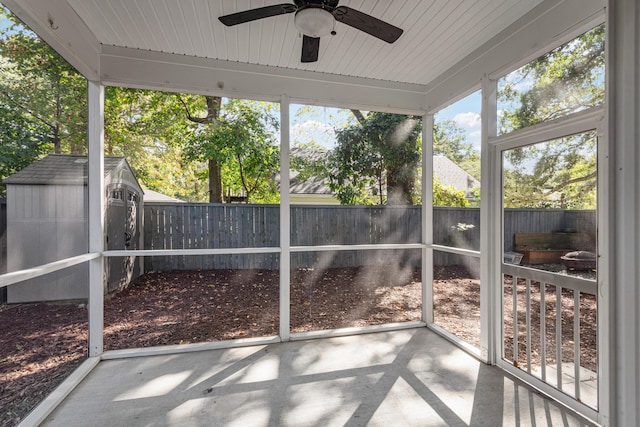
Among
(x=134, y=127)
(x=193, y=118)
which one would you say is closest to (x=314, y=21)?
(x=193, y=118)

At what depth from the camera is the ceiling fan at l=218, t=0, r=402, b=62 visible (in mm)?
1685

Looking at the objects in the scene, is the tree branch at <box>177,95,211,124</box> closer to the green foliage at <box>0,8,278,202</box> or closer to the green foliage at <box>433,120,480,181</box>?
the green foliage at <box>0,8,278,202</box>

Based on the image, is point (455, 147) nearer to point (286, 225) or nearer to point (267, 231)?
point (286, 225)

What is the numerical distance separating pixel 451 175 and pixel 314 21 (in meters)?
2.49

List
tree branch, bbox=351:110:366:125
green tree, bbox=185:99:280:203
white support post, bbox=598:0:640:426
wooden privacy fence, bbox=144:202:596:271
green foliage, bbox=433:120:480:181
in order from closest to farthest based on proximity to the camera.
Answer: white support post, bbox=598:0:640:426
green foliage, bbox=433:120:480:181
wooden privacy fence, bbox=144:202:596:271
tree branch, bbox=351:110:366:125
green tree, bbox=185:99:280:203

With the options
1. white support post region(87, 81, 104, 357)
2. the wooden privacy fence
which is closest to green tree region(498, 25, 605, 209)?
the wooden privacy fence

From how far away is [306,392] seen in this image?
2.15m

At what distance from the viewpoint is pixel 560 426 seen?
179 cm

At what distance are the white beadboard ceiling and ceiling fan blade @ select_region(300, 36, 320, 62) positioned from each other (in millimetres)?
321

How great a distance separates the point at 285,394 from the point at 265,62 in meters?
2.80

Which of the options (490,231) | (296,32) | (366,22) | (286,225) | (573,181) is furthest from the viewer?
(286,225)

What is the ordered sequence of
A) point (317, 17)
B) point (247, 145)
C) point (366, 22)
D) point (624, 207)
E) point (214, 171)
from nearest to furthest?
point (624, 207) → point (317, 17) → point (366, 22) → point (247, 145) → point (214, 171)

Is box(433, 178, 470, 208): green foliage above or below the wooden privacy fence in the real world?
above

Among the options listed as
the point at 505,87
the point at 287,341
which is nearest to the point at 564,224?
the point at 505,87
